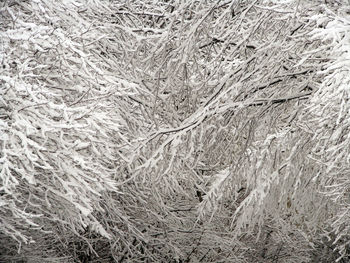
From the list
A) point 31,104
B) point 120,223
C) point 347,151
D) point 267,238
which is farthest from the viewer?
point 267,238

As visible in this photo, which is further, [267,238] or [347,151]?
[267,238]

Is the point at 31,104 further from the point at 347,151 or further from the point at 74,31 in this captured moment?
the point at 347,151

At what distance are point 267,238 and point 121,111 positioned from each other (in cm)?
575

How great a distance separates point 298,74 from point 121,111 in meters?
3.25

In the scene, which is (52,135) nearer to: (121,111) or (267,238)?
(121,111)

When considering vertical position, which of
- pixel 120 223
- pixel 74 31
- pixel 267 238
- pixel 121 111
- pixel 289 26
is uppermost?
pixel 289 26

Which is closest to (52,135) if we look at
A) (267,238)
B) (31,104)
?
(31,104)

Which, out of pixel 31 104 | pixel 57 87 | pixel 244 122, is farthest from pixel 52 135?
pixel 244 122

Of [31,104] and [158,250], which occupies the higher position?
[31,104]

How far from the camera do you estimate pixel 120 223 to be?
795cm

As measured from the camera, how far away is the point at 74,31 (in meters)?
5.96

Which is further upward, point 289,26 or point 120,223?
point 289,26

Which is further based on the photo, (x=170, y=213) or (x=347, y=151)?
(x=170, y=213)

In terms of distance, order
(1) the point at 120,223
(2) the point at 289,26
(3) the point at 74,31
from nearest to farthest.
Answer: (2) the point at 289,26 < (3) the point at 74,31 < (1) the point at 120,223
